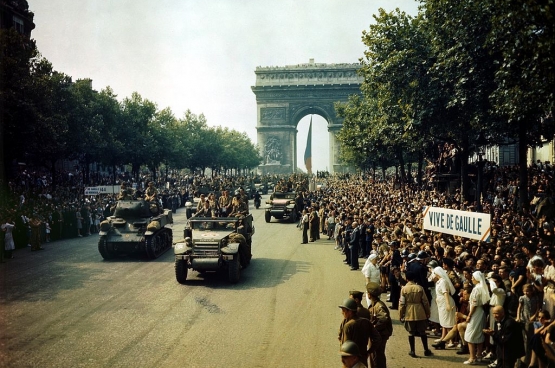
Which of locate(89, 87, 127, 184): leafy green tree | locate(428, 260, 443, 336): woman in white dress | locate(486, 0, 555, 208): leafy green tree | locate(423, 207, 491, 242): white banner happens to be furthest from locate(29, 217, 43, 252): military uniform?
locate(89, 87, 127, 184): leafy green tree

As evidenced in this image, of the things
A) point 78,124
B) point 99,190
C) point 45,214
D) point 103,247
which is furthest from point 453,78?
point 78,124

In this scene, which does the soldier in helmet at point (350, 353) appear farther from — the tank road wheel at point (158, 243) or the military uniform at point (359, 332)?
the tank road wheel at point (158, 243)

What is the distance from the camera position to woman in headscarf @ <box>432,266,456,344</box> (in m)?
9.60

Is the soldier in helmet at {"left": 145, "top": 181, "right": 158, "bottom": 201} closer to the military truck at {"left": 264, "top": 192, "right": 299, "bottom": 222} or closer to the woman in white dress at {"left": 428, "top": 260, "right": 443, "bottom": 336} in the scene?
the military truck at {"left": 264, "top": 192, "right": 299, "bottom": 222}

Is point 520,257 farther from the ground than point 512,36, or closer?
closer

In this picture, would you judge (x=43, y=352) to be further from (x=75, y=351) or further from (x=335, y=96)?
(x=335, y=96)

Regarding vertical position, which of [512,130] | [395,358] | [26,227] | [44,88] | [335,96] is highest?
[335,96]

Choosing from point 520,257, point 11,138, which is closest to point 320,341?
point 520,257

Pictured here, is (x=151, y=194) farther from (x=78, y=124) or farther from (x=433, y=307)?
(x=78, y=124)

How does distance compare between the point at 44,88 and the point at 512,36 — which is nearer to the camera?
the point at 512,36

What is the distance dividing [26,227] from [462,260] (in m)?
18.6

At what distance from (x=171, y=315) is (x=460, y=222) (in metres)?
6.87

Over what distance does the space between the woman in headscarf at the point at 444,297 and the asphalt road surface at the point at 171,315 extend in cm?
57

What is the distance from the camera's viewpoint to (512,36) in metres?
11.7
